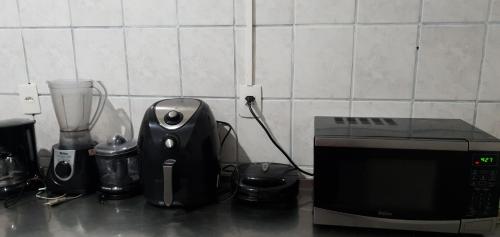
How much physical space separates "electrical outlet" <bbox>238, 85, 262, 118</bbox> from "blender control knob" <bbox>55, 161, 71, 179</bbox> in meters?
0.51

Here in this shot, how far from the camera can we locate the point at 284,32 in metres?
1.06

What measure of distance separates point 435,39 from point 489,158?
1.25ft

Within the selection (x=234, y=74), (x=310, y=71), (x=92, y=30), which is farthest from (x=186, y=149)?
(x=92, y=30)

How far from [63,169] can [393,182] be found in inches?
34.3

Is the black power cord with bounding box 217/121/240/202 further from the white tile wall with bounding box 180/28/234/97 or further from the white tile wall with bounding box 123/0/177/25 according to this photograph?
the white tile wall with bounding box 123/0/177/25

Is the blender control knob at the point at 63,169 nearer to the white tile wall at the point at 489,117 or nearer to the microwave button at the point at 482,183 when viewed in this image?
the microwave button at the point at 482,183

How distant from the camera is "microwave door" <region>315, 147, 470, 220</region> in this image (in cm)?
79

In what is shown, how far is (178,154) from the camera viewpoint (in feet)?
2.96

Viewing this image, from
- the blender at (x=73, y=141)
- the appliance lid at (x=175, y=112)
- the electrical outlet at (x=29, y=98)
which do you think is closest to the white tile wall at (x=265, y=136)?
the appliance lid at (x=175, y=112)

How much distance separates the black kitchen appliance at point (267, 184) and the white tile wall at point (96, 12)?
0.60m

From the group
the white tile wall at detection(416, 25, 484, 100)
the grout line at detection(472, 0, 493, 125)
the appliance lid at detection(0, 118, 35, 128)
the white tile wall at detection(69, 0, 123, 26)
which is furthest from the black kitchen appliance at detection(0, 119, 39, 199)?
the grout line at detection(472, 0, 493, 125)

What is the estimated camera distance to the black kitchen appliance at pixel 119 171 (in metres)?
1.02

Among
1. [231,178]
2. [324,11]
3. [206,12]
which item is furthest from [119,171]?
[324,11]

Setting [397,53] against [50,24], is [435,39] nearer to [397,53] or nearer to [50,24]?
[397,53]
